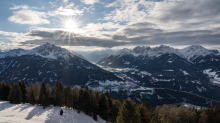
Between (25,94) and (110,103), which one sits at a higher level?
(25,94)

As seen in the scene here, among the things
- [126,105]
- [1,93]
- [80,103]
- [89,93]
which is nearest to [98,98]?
[89,93]

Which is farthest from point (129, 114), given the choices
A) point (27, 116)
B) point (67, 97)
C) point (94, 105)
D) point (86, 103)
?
point (67, 97)

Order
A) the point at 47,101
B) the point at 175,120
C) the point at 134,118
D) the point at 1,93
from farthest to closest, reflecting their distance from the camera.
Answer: the point at 1,93
the point at 47,101
the point at 175,120
the point at 134,118

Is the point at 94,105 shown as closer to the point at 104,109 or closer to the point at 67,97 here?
the point at 104,109

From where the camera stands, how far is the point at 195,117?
55625 mm

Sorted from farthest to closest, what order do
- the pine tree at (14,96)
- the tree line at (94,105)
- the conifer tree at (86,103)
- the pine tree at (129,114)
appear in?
the conifer tree at (86,103)
the pine tree at (14,96)
the tree line at (94,105)
the pine tree at (129,114)

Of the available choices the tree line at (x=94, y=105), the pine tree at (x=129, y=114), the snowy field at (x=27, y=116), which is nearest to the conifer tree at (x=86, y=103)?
the tree line at (x=94, y=105)

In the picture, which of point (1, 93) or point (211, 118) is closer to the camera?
point (211, 118)

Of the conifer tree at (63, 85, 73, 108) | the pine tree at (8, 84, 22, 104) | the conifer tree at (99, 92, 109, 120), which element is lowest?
the conifer tree at (99, 92, 109, 120)

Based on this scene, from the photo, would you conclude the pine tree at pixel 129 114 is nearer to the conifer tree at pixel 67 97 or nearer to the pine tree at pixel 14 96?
the conifer tree at pixel 67 97

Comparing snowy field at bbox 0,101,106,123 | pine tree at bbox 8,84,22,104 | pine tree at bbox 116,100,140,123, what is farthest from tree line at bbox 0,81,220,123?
pine tree at bbox 116,100,140,123

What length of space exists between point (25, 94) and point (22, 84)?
6.77 metres

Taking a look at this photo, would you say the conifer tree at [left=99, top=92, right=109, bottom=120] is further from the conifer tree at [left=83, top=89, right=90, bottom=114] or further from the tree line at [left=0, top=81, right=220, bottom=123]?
the conifer tree at [left=83, top=89, right=90, bottom=114]

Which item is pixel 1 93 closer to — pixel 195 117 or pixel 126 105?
pixel 126 105
